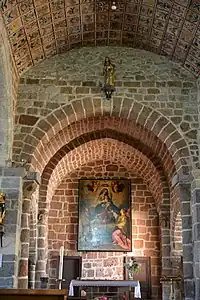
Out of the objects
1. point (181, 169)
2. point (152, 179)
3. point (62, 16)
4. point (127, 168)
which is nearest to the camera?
point (62, 16)

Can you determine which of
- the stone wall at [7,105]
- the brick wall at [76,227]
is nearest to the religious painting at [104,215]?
the brick wall at [76,227]

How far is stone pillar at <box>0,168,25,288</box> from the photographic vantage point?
24.9ft

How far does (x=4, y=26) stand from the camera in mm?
7520

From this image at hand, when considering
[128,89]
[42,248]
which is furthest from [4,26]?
[42,248]

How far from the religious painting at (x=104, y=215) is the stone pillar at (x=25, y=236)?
4.20 metres

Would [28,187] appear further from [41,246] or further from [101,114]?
[41,246]

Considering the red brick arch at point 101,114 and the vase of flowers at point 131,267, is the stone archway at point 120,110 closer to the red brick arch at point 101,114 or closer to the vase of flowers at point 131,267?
the red brick arch at point 101,114

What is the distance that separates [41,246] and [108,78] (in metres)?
4.74

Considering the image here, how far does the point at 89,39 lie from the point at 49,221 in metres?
5.69

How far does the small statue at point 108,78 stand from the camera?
8828 millimetres

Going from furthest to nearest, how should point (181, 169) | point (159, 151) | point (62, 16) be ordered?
point (159, 151), point (181, 169), point (62, 16)

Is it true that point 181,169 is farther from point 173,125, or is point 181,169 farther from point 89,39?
point 89,39

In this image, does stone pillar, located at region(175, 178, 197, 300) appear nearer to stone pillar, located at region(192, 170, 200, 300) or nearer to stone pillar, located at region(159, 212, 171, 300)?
stone pillar, located at region(192, 170, 200, 300)

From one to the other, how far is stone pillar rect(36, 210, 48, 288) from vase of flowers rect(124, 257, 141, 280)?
220cm
